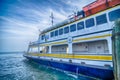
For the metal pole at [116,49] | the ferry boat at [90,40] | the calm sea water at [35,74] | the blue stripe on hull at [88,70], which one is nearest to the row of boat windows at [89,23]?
the ferry boat at [90,40]

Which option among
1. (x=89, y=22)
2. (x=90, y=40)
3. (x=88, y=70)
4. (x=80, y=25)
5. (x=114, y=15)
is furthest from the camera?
(x=80, y=25)

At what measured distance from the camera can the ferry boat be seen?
771 centimetres

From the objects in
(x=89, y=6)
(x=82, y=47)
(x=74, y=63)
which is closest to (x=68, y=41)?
(x=82, y=47)

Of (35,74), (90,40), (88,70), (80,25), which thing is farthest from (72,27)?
Result: (35,74)

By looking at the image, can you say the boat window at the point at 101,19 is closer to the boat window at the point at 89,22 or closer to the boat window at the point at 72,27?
the boat window at the point at 89,22

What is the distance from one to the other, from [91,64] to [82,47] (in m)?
3.18

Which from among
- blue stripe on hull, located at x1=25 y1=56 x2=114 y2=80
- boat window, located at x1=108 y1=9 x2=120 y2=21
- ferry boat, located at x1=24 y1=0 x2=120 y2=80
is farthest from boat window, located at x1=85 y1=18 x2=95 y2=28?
blue stripe on hull, located at x1=25 y1=56 x2=114 y2=80

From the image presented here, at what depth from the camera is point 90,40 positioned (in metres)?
9.22

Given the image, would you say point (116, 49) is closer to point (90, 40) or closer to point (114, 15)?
point (114, 15)

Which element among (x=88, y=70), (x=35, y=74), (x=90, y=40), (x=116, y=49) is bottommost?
(x=35, y=74)

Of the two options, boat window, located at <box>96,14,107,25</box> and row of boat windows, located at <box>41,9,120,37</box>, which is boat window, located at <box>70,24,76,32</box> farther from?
boat window, located at <box>96,14,107,25</box>

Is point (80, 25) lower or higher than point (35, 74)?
higher

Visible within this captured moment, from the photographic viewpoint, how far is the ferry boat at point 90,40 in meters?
7.71

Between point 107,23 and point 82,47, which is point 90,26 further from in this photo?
point 82,47
